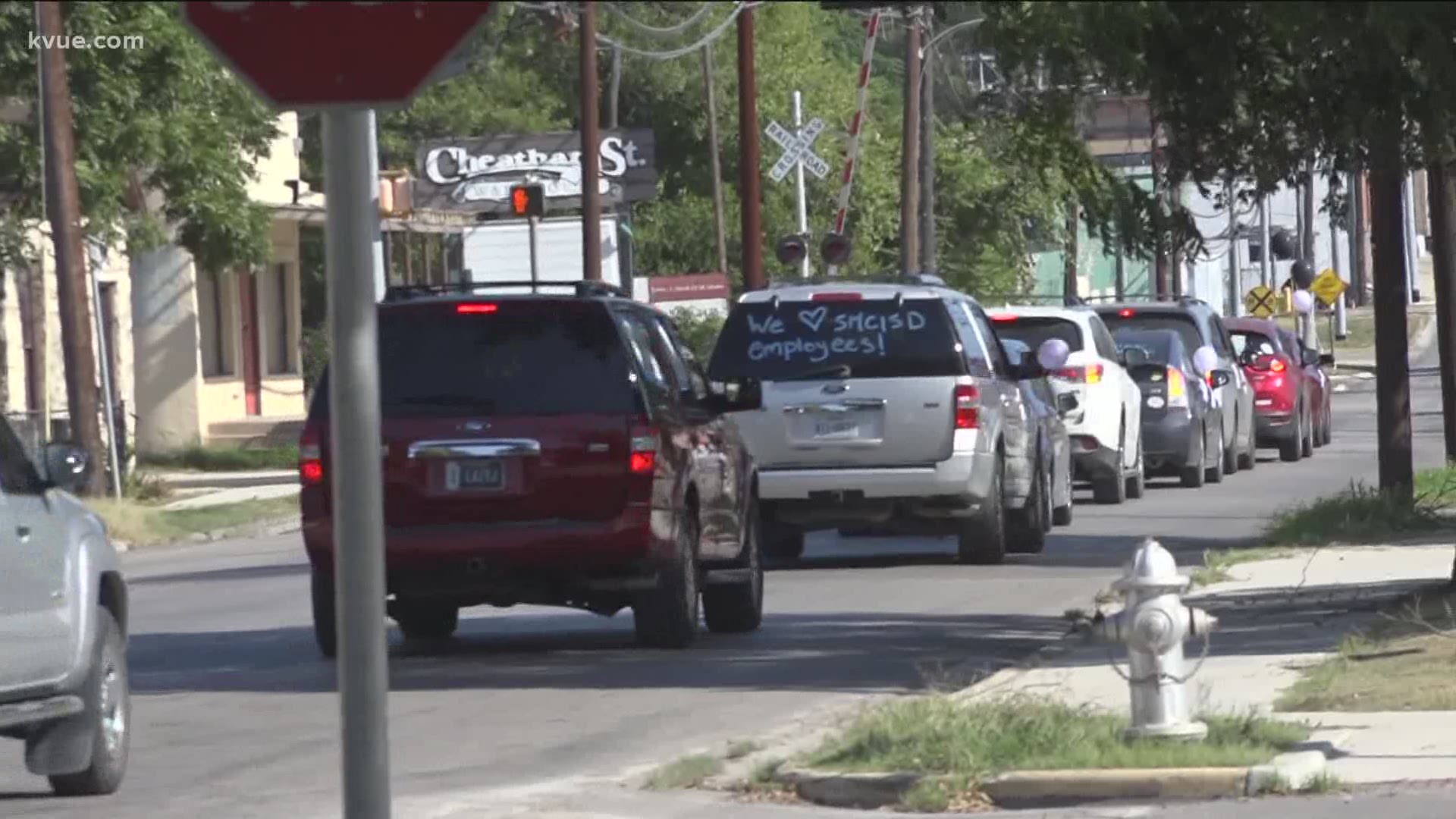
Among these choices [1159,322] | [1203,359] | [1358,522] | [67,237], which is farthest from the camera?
[1159,322]

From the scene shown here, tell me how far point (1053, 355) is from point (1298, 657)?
1179 cm

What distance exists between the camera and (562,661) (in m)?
14.7

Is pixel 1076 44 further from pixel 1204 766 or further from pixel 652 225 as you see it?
pixel 652 225

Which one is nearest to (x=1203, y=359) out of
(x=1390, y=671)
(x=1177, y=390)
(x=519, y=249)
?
(x=1177, y=390)

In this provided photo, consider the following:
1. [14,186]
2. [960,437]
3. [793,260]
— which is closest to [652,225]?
[793,260]

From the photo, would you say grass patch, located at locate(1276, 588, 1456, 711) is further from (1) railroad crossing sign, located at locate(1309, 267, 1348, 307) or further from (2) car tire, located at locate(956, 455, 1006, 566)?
(1) railroad crossing sign, located at locate(1309, 267, 1348, 307)

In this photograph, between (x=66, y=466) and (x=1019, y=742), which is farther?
(x=66, y=466)

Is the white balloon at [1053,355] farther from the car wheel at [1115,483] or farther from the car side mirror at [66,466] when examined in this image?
the car side mirror at [66,466]

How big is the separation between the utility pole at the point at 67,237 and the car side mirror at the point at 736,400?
1259cm

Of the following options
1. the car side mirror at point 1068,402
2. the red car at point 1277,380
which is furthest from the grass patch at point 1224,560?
the red car at point 1277,380

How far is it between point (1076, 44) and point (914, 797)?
4.62 meters

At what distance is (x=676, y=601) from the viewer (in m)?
14.5

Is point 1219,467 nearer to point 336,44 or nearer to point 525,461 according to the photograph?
point 525,461

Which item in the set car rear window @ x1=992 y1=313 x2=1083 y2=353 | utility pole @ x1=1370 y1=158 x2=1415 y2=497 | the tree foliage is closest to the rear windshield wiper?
utility pole @ x1=1370 y1=158 x2=1415 y2=497
